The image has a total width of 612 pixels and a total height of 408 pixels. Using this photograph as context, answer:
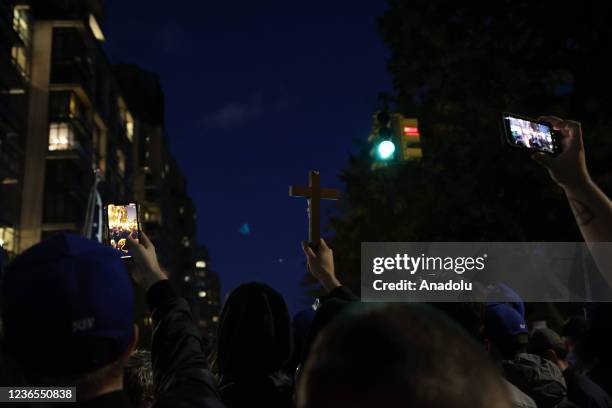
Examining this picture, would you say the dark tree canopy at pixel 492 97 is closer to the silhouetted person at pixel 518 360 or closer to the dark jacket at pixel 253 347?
the silhouetted person at pixel 518 360

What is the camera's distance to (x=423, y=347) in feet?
3.17

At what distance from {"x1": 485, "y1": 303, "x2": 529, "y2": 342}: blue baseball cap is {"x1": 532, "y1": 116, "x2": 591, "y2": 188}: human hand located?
1.41m

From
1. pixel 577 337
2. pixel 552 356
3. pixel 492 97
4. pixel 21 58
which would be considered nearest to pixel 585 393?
pixel 577 337

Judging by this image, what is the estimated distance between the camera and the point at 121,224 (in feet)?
10.1

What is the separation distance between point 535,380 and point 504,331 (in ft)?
1.24

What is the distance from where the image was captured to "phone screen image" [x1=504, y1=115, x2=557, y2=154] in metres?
3.28

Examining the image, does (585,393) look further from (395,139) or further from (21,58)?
(21,58)

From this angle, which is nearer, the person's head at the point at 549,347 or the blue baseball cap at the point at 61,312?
the blue baseball cap at the point at 61,312

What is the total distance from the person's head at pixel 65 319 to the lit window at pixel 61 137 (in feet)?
125

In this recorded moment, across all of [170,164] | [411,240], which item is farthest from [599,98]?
[170,164]

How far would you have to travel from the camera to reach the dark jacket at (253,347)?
9.66ft

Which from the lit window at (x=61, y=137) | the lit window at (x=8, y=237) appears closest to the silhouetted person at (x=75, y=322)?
the lit window at (x=8, y=237)

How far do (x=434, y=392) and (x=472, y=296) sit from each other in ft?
9.71

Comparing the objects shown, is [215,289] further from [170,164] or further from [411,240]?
[411,240]
